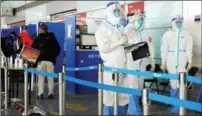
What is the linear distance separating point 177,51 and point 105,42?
2.00 metres

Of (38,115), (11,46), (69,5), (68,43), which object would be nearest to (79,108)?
(38,115)

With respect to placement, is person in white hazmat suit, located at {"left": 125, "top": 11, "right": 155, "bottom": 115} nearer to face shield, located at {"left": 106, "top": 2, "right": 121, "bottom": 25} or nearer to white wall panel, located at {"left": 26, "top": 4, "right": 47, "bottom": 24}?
face shield, located at {"left": 106, "top": 2, "right": 121, "bottom": 25}

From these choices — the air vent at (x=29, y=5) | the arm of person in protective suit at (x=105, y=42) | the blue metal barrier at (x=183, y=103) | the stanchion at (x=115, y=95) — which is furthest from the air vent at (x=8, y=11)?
the blue metal barrier at (x=183, y=103)

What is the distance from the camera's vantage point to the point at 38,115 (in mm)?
5492

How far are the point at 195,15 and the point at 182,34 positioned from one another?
1.23 metres

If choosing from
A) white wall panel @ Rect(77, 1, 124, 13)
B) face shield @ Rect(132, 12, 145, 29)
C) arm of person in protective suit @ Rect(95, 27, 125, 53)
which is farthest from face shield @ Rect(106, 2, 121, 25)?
white wall panel @ Rect(77, 1, 124, 13)

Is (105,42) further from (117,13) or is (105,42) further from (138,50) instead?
(138,50)

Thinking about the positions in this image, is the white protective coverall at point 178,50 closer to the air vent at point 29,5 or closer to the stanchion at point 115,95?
the stanchion at point 115,95

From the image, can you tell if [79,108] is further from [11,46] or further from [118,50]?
[11,46]

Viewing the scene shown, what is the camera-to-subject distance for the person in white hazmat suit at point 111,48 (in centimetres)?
443

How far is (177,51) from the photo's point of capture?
5.95 metres

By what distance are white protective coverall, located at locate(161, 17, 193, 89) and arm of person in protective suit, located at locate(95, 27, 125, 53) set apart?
6.04 feet

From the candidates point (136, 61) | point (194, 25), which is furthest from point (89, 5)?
point (136, 61)

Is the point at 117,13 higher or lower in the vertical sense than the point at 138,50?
higher
